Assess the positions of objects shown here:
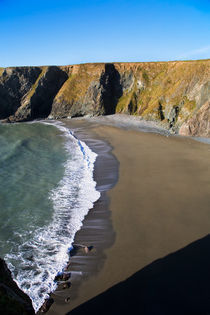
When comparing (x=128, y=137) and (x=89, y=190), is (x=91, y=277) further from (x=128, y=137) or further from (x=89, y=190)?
(x=128, y=137)

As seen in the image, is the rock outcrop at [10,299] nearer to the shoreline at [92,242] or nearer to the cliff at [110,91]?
the shoreline at [92,242]

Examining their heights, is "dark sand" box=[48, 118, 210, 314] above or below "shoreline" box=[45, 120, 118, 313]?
above

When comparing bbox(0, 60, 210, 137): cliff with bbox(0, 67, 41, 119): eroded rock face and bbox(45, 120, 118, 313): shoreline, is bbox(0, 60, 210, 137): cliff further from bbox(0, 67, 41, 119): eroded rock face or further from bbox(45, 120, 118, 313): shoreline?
bbox(45, 120, 118, 313): shoreline

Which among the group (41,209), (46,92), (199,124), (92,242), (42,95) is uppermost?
(46,92)

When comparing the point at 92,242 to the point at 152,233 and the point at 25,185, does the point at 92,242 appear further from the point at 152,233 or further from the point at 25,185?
the point at 25,185

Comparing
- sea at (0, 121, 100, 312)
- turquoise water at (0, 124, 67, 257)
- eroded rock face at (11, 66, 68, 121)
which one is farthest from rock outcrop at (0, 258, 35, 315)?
eroded rock face at (11, 66, 68, 121)

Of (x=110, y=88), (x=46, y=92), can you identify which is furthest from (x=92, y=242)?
(x=46, y=92)
